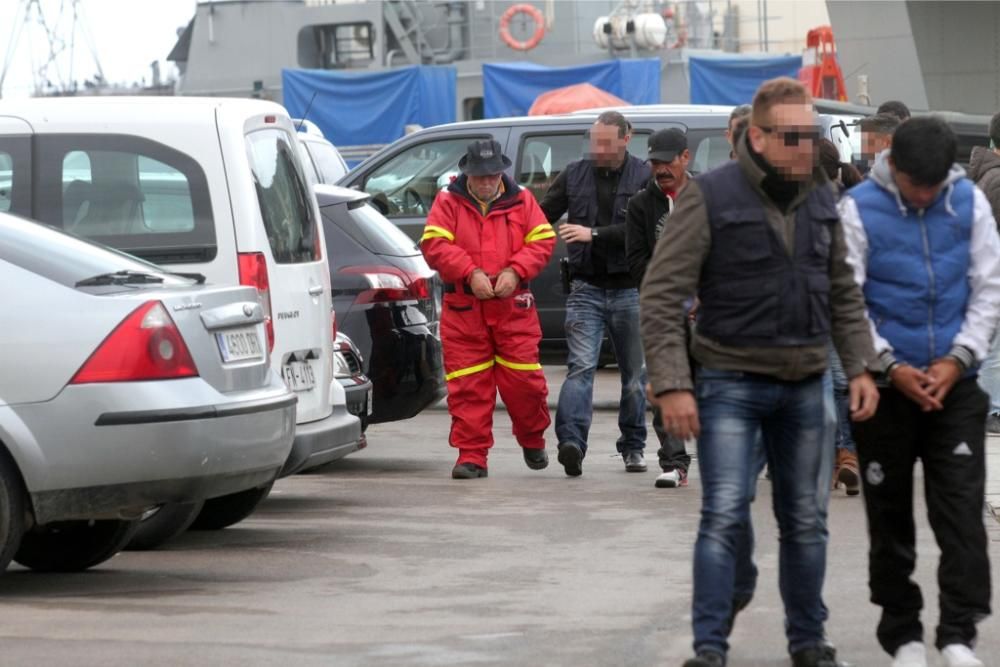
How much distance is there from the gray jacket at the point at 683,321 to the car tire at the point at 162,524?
128 inches

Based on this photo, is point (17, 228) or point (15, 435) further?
point (17, 228)

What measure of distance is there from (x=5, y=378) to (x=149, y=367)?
0.49m

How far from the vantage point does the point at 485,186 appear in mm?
10570

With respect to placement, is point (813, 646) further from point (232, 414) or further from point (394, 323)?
point (394, 323)

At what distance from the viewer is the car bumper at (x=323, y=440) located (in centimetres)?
852

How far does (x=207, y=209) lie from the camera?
8.27m

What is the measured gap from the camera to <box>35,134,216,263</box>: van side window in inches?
324

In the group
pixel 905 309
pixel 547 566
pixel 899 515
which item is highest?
pixel 905 309

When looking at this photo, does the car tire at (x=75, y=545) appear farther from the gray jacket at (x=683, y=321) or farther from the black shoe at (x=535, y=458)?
the black shoe at (x=535, y=458)

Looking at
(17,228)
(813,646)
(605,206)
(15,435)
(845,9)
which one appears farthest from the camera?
(845,9)

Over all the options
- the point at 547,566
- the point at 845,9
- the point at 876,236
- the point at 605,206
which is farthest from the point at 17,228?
the point at 845,9

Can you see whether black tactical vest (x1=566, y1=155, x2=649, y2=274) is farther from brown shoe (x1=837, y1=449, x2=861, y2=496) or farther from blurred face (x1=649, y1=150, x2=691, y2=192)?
brown shoe (x1=837, y1=449, x2=861, y2=496)

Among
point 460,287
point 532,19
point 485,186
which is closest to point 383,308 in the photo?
point 460,287

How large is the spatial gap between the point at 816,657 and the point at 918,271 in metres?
1.16
